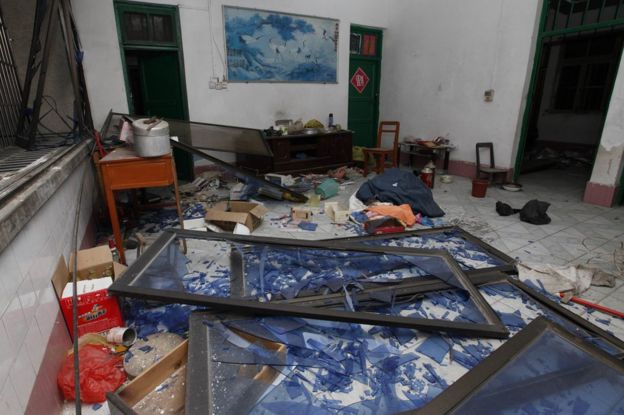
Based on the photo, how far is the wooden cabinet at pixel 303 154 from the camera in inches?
221

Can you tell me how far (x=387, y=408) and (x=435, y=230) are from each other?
218cm

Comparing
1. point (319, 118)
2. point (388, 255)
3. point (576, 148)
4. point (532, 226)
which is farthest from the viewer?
point (576, 148)

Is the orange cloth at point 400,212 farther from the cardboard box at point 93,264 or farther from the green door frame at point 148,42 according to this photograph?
the green door frame at point 148,42

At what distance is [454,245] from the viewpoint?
3.26m

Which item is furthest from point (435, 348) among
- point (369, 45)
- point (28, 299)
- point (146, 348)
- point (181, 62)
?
point (369, 45)

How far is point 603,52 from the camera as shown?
711 cm

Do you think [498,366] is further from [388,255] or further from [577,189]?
[577,189]

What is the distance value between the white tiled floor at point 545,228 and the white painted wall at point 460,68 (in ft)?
3.28

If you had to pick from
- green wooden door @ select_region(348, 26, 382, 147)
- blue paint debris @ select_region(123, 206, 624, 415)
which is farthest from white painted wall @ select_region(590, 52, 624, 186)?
green wooden door @ select_region(348, 26, 382, 147)

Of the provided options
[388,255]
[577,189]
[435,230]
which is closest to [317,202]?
[435,230]

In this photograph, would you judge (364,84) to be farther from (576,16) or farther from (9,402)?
(9,402)

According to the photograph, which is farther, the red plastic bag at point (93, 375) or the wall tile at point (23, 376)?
the red plastic bag at point (93, 375)

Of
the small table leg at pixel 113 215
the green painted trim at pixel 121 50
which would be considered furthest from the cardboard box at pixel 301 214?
the green painted trim at pixel 121 50

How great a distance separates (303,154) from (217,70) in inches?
78.1
